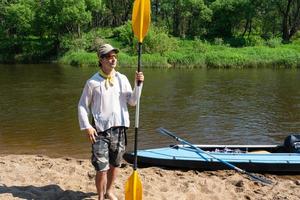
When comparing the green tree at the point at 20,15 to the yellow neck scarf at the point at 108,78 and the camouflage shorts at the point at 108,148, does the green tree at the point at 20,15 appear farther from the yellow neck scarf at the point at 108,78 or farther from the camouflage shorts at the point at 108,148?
the camouflage shorts at the point at 108,148

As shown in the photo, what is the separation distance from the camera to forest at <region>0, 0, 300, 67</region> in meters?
40.1

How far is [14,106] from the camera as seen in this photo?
16.6 meters

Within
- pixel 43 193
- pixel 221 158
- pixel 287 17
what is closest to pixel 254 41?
pixel 287 17

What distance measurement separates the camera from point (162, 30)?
1654 inches

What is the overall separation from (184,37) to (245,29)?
636cm

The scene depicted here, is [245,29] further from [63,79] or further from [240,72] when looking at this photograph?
[63,79]

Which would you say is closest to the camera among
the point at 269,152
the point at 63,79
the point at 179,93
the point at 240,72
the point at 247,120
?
the point at 269,152

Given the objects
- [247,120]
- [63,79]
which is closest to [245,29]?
[63,79]

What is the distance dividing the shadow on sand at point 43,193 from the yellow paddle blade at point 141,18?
6.89 ft

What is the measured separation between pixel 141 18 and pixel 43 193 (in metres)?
2.51

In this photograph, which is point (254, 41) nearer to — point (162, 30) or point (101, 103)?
point (162, 30)

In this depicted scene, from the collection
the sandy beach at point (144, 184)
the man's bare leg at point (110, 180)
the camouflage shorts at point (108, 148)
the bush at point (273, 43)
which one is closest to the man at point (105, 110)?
the camouflage shorts at point (108, 148)

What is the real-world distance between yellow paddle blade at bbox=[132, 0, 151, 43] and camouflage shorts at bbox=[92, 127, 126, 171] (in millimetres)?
1223

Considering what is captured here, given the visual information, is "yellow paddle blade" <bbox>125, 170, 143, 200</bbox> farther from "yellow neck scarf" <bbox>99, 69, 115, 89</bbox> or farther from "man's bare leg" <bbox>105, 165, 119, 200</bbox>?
"yellow neck scarf" <bbox>99, 69, 115, 89</bbox>
